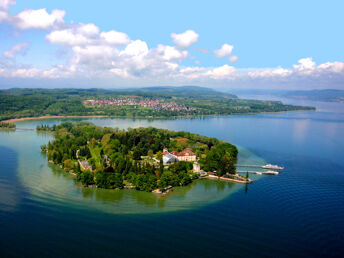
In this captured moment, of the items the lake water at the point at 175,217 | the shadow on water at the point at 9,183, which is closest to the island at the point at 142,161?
the lake water at the point at 175,217

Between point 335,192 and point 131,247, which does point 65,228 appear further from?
point 335,192

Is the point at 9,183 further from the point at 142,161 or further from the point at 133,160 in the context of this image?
the point at 142,161

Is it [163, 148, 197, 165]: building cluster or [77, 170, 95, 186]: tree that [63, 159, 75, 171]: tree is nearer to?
[77, 170, 95, 186]: tree

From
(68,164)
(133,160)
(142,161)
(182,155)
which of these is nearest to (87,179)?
(68,164)

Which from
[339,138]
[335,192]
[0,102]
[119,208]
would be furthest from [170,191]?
[0,102]

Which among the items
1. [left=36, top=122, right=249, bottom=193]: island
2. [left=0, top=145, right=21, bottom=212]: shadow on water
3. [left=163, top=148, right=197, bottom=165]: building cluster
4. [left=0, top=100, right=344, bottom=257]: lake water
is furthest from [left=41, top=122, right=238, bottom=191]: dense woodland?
[left=0, top=145, right=21, bottom=212]: shadow on water

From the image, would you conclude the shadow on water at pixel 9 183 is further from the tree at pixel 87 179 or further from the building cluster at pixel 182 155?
the building cluster at pixel 182 155
